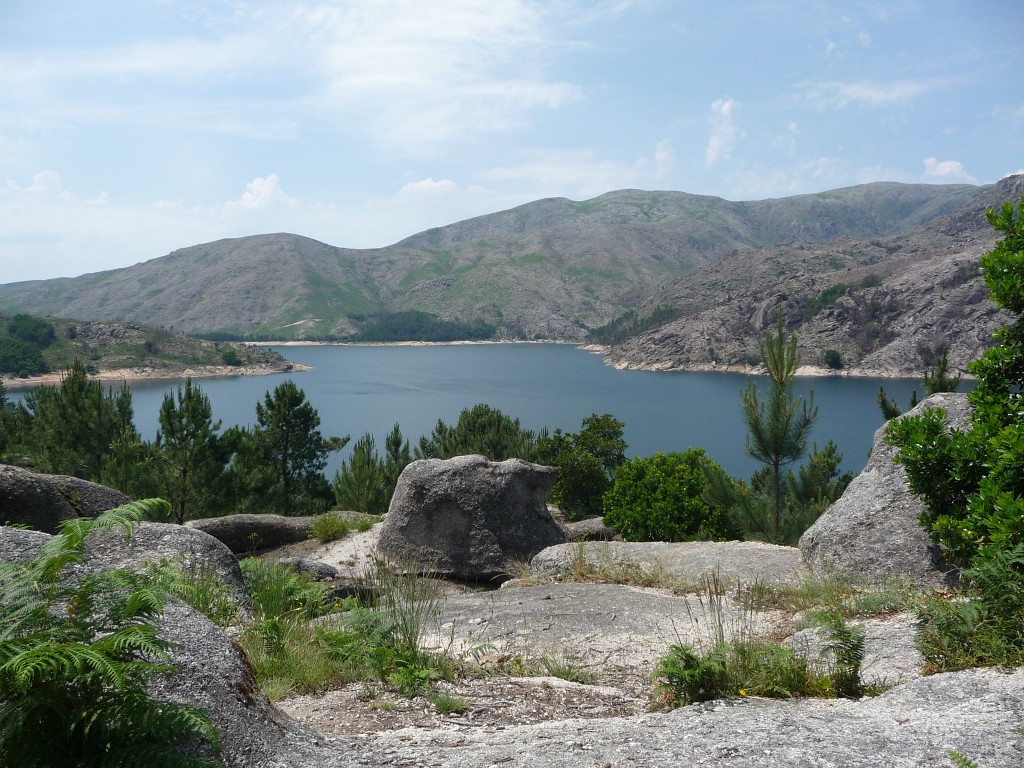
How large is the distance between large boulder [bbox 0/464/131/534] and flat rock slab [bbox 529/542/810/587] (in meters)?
6.92

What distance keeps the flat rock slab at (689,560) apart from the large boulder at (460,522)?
5.10 m

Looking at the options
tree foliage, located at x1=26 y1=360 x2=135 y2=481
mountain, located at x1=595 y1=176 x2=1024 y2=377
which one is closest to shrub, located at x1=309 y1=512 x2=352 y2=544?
tree foliage, located at x1=26 y1=360 x2=135 y2=481

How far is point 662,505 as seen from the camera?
18.0 meters

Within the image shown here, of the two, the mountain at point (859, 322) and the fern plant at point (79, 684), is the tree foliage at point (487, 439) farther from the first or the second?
the mountain at point (859, 322)

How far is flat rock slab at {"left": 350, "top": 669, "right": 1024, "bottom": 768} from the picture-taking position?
3.36 meters

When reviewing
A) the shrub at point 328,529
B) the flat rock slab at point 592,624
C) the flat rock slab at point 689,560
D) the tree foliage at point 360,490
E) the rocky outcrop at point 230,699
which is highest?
the rocky outcrop at point 230,699

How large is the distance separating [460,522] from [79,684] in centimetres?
1400

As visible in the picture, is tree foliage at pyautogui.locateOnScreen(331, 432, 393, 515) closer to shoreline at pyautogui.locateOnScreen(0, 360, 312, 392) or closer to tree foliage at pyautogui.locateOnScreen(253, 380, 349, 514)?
tree foliage at pyautogui.locateOnScreen(253, 380, 349, 514)

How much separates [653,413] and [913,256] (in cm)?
11116

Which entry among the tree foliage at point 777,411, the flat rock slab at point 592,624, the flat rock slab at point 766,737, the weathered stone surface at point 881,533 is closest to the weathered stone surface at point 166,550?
the flat rock slab at point 592,624

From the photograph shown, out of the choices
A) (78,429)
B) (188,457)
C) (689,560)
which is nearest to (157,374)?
(78,429)

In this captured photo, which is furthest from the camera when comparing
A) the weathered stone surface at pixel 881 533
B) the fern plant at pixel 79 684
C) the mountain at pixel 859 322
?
the mountain at pixel 859 322

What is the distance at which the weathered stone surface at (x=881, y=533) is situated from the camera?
27.3 ft

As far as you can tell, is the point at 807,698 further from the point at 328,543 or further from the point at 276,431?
the point at 276,431
